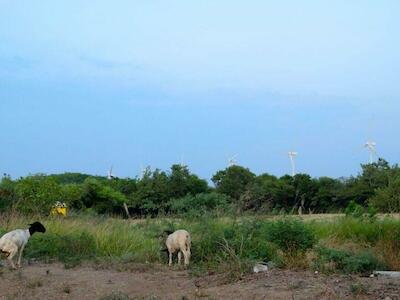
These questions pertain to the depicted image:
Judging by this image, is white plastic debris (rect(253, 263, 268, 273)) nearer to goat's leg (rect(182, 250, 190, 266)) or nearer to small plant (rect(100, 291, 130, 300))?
goat's leg (rect(182, 250, 190, 266))

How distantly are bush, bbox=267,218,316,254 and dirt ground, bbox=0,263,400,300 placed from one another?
3.65 ft

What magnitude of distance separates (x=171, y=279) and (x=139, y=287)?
774 mm

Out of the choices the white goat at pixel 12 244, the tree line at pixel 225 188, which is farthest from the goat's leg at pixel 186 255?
the tree line at pixel 225 188

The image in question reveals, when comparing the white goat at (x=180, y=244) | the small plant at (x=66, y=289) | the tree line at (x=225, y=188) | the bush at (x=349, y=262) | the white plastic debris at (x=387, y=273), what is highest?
the tree line at (x=225, y=188)

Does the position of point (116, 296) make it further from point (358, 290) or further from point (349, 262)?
point (349, 262)

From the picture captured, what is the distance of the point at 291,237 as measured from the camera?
11.6 meters

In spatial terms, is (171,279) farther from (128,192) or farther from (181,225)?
(128,192)

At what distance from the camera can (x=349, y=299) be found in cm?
789

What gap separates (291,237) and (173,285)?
2.65m

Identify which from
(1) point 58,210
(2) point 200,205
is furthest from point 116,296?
(1) point 58,210

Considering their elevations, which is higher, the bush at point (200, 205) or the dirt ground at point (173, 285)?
the bush at point (200, 205)

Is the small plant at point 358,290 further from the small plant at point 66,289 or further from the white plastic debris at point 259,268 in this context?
the small plant at point 66,289

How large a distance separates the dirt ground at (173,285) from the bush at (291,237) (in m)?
1.11

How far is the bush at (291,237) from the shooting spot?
37.7 feet
